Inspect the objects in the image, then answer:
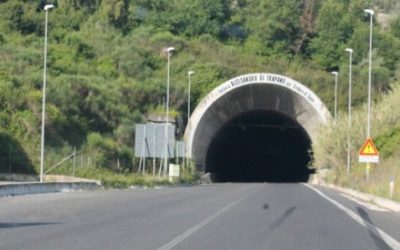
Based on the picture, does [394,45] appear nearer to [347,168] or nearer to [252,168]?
[252,168]

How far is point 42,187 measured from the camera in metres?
38.8

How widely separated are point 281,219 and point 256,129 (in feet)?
211

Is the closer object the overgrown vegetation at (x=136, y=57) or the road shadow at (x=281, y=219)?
the road shadow at (x=281, y=219)

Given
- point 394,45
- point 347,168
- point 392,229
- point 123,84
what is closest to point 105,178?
point 347,168

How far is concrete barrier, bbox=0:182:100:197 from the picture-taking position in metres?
34.7

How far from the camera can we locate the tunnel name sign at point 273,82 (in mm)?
69625

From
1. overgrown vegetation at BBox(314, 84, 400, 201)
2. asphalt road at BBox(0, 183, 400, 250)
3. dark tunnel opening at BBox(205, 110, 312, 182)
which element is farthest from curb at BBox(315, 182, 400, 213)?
dark tunnel opening at BBox(205, 110, 312, 182)

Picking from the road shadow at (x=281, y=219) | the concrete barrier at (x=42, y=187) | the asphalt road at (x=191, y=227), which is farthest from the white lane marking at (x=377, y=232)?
the concrete barrier at (x=42, y=187)

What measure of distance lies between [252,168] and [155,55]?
15507 mm

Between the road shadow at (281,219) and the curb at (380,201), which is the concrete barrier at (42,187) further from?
the curb at (380,201)

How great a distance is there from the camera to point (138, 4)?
107 metres

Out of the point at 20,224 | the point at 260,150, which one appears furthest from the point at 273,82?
the point at 20,224

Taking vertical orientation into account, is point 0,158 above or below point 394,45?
below

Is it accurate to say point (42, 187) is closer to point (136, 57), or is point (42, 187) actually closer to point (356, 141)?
point (356, 141)
